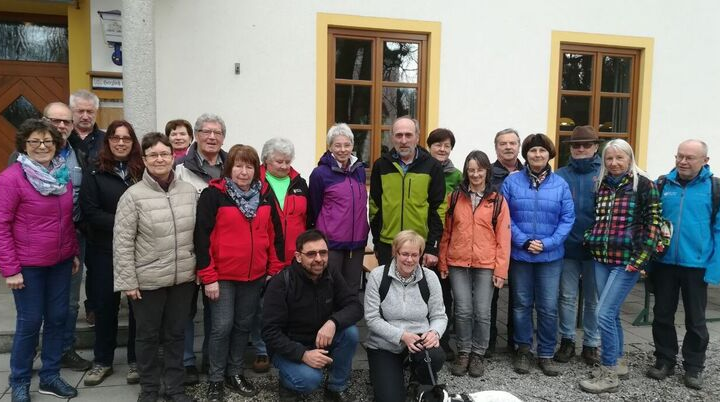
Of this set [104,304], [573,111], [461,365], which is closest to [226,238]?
[104,304]

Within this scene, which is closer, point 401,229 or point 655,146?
point 401,229

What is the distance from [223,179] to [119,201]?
2.10 feet

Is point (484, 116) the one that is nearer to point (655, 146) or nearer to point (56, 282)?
point (655, 146)

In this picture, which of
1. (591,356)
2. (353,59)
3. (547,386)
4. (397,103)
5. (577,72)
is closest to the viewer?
(547,386)

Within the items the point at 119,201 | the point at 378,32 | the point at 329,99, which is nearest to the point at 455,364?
the point at 119,201

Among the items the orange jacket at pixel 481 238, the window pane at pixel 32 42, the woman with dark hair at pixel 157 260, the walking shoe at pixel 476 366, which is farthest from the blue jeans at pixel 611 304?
the window pane at pixel 32 42

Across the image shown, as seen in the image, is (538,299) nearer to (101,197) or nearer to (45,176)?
(101,197)

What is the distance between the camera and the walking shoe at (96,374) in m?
3.74

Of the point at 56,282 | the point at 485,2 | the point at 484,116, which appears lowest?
the point at 56,282

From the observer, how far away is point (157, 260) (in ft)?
10.8

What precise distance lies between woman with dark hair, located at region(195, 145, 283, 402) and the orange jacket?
1.36m

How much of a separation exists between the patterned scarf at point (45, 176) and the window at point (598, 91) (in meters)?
5.91

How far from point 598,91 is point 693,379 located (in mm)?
4284

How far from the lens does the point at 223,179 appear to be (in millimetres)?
3510
